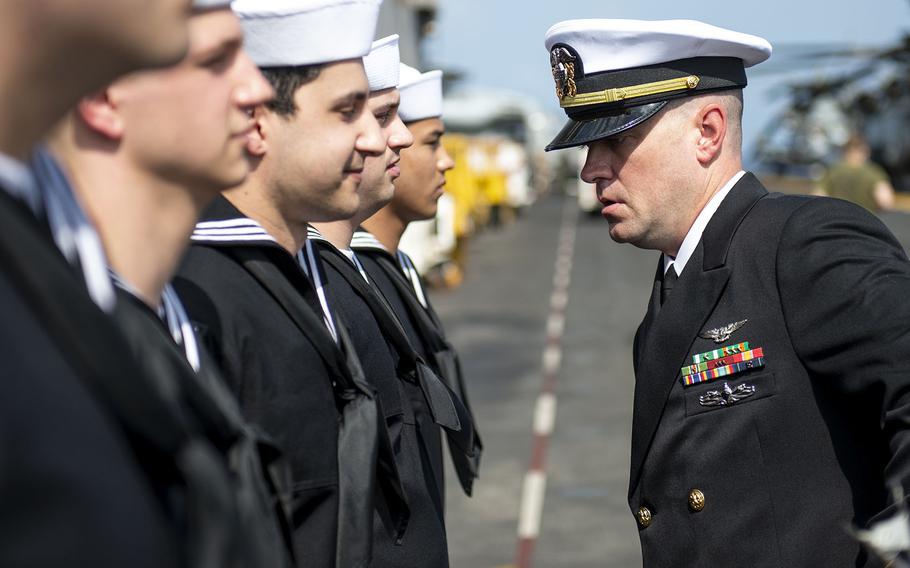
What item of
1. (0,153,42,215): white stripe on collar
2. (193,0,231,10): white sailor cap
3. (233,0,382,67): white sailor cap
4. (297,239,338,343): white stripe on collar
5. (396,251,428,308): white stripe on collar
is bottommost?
(396,251,428,308): white stripe on collar

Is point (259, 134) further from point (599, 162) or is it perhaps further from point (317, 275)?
point (599, 162)

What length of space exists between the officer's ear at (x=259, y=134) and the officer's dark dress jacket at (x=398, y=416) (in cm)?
38

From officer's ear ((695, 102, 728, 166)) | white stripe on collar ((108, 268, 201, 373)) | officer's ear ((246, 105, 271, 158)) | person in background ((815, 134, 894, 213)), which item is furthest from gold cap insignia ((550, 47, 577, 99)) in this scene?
person in background ((815, 134, 894, 213))

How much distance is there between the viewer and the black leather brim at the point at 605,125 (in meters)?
2.82

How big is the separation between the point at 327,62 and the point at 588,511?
5.95 m

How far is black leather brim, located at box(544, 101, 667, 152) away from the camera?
2.82 m

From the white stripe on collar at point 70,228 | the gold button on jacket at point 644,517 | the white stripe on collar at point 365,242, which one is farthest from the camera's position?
the white stripe on collar at point 365,242

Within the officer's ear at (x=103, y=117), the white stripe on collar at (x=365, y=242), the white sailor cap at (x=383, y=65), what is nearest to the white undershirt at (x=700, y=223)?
the white sailor cap at (x=383, y=65)

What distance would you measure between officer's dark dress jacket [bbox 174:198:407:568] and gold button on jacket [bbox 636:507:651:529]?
0.69 metres

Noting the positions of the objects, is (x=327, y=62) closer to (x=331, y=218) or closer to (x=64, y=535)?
(x=331, y=218)

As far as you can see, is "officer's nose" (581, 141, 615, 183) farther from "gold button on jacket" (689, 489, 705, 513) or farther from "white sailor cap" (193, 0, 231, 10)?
"white sailor cap" (193, 0, 231, 10)

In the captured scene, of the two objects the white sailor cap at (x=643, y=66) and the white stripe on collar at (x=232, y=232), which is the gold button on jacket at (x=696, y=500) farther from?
the white stripe on collar at (x=232, y=232)

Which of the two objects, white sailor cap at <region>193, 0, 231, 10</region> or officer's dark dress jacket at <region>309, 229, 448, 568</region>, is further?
officer's dark dress jacket at <region>309, 229, 448, 568</region>

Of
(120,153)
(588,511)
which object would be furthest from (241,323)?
(588,511)
